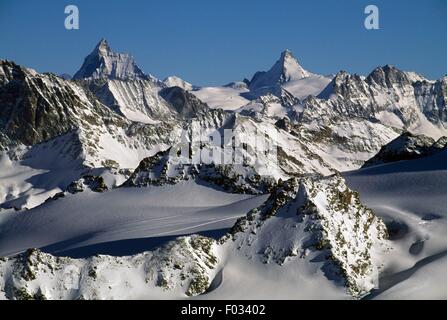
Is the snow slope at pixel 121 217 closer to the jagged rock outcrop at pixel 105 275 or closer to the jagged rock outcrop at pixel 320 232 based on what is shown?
the jagged rock outcrop at pixel 320 232

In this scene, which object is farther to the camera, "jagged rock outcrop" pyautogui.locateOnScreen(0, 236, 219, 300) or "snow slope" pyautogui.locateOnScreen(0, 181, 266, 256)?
"snow slope" pyautogui.locateOnScreen(0, 181, 266, 256)

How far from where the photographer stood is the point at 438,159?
92000 mm

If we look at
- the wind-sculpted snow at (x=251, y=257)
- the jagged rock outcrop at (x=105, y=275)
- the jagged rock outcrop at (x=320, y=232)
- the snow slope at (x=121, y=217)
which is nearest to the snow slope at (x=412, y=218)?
the jagged rock outcrop at (x=320, y=232)

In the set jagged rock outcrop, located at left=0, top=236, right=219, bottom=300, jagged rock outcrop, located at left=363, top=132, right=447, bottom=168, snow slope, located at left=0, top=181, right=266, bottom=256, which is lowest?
jagged rock outcrop, located at left=0, top=236, right=219, bottom=300

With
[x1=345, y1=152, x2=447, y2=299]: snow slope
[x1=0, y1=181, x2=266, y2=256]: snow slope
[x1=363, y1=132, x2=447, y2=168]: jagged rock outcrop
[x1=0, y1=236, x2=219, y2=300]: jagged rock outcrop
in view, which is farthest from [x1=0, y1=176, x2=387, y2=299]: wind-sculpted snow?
[x1=363, y1=132, x2=447, y2=168]: jagged rock outcrop

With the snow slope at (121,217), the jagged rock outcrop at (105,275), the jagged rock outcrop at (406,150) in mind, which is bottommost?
the jagged rock outcrop at (105,275)

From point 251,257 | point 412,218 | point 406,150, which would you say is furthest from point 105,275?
point 406,150

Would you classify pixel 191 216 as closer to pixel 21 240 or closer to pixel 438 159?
pixel 21 240

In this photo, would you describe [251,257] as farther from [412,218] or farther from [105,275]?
[412,218]

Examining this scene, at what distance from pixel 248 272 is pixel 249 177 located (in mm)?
49344

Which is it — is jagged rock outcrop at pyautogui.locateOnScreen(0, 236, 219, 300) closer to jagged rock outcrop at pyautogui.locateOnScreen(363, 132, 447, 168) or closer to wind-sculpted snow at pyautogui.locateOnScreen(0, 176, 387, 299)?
wind-sculpted snow at pyautogui.locateOnScreen(0, 176, 387, 299)

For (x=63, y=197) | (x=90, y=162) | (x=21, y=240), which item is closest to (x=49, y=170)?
(x=90, y=162)

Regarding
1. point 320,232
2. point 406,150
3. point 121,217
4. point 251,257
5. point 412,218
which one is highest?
point 406,150
